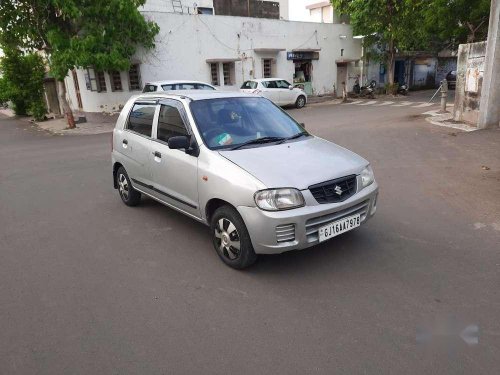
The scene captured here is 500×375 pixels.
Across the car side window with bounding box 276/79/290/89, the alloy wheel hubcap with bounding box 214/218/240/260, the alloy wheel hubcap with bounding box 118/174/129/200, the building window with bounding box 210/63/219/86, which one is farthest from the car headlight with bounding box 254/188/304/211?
the building window with bounding box 210/63/219/86

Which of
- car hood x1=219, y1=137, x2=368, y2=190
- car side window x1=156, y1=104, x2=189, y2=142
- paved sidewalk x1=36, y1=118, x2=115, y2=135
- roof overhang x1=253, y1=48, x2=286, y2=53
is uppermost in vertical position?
roof overhang x1=253, y1=48, x2=286, y2=53

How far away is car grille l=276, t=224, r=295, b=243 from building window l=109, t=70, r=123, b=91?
17.8m

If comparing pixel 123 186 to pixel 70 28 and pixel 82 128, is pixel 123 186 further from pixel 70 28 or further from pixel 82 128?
pixel 70 28

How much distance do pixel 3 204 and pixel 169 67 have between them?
14899mm

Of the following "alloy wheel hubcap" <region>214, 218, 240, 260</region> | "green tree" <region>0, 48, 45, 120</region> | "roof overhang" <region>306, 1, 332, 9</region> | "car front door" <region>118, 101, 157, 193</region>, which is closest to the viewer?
"alloy wheel hubcap" <region>214, 218, 240, 260</region>

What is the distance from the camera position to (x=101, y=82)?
62.0 ft

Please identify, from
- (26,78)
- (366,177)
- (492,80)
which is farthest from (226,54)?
(366,177)

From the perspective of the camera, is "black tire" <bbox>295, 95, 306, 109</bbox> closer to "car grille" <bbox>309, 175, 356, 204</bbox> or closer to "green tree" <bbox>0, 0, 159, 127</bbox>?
"green tree" <bbox>0, 0, 159, 127</bbox>

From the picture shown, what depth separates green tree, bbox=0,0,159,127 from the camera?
14.0 m

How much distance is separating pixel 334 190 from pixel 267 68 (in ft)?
69.7

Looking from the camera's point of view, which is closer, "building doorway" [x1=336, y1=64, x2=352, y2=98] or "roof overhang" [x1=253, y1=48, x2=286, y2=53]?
"roof overhang" [x1=253, y1=48, x2=286, y2=53]

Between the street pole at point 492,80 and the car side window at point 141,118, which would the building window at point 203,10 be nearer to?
the street pole at point 492,80

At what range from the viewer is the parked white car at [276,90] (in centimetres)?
1938

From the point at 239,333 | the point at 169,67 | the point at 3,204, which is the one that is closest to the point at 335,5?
the point at 169,67
